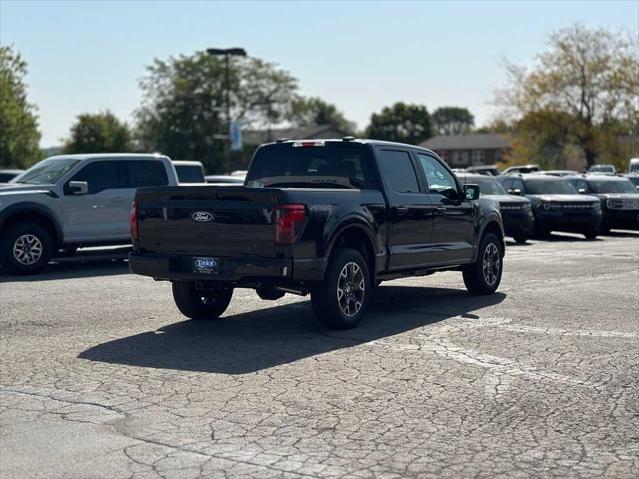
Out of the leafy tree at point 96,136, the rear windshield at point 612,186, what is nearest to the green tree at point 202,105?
the leafy tree at point 96,136

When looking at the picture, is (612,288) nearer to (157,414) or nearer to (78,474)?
(157,414)

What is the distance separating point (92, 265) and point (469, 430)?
505 inches

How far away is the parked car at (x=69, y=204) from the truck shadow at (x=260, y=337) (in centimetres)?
582

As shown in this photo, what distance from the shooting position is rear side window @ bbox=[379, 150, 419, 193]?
1157cm

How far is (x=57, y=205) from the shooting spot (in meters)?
17.0

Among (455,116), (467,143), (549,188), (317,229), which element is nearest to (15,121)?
(549,188)

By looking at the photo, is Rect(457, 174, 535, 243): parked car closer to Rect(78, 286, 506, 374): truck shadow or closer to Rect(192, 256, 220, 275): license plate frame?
Rect(78, 286, 506, 374): truck shadow

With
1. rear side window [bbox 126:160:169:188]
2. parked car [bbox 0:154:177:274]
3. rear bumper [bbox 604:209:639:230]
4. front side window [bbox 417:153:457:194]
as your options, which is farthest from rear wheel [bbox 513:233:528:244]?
front side window [bbox 417:153:457:194]

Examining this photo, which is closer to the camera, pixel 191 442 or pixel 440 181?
pixel 191 442

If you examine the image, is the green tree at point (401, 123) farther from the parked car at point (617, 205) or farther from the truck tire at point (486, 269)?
the truck tire at point (486, 269)

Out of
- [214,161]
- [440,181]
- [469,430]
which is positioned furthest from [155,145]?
[469,430]

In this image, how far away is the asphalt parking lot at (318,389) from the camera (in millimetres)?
5938

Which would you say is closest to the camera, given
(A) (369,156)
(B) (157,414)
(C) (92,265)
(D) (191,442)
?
(D) (191,442)

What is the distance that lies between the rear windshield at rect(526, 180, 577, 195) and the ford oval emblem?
67.3 feet
